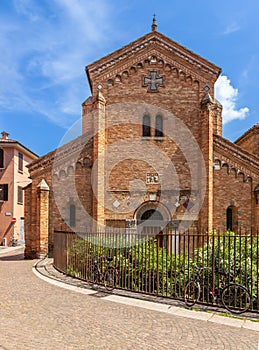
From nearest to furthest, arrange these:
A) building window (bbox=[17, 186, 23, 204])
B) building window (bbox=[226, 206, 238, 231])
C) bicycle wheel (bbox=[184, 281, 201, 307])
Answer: bicycle wheel (bbox=[184, 281, 201, 307]) < building window (bbox=[226, 206, 238, 231]) < building window (bbox=[17, 186, 23, 204])

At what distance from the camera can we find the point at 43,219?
19.2m

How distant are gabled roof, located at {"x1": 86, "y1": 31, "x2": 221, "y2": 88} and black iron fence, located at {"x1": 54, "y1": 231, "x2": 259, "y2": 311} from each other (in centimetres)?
1053

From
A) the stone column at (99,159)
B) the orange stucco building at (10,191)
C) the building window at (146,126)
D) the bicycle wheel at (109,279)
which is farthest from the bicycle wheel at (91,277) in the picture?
the orange stucco building at (10,191)

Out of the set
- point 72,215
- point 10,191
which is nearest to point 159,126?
point 72,215

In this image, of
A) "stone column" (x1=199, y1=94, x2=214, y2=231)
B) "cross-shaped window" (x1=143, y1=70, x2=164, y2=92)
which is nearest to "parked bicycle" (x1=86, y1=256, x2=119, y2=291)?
"stone column" (x1=199, y1=94, x2=214, y2=231)

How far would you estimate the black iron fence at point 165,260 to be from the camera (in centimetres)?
916

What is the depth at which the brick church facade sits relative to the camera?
19.2 meters

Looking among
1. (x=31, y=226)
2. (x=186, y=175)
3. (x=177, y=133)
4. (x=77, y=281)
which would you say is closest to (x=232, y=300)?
(x=77, y=281)

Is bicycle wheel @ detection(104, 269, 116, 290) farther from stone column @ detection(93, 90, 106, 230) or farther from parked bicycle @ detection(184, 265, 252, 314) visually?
stone column @ detection(93, 90, 106, 230)

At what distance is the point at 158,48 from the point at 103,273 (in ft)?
45.9

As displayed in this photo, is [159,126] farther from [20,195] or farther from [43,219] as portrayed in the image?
[20,195]

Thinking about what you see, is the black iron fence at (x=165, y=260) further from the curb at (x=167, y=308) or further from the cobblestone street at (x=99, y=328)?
the cobblestone street at (x=99, y=328)

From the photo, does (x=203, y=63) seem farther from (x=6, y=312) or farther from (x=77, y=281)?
(x=6, y=312)

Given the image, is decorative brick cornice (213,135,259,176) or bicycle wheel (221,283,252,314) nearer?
bicycle wheel (221,283,252,314)
